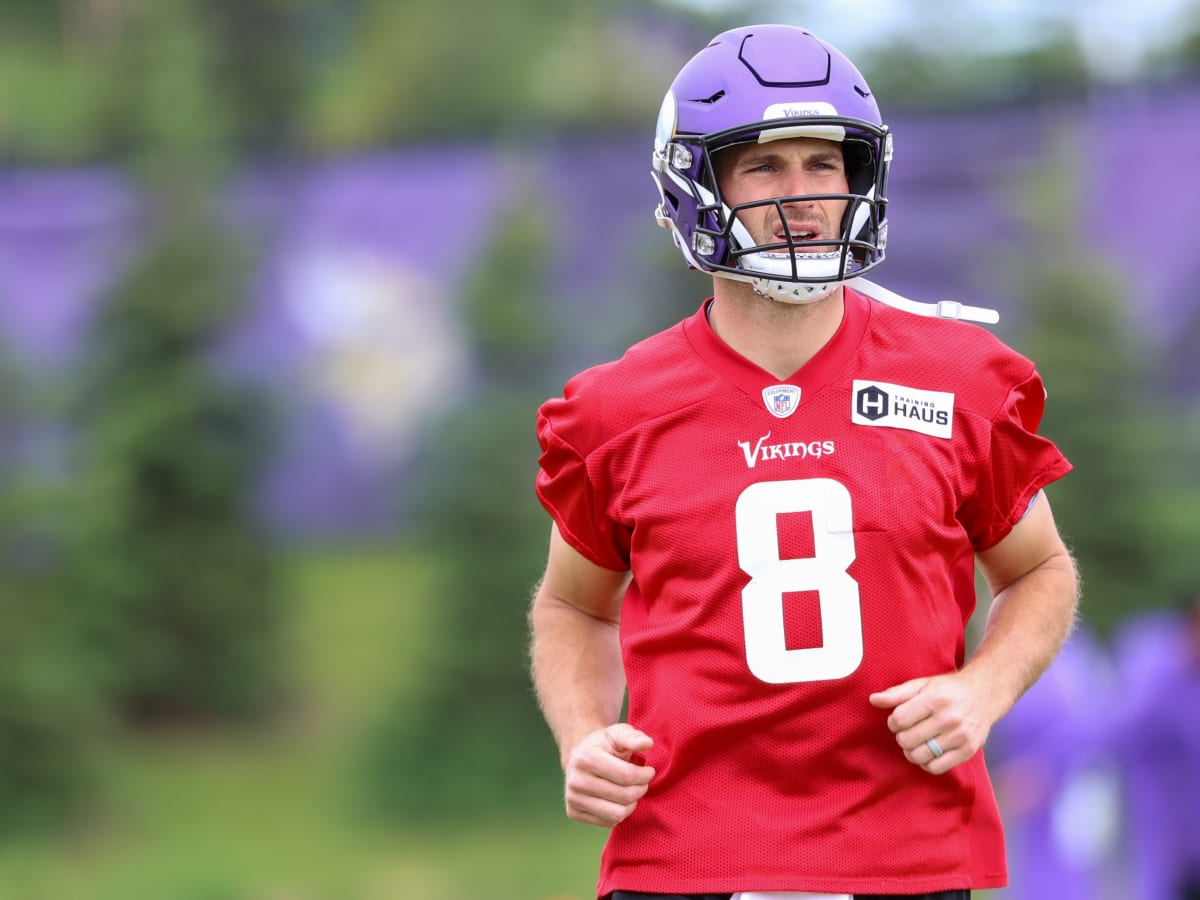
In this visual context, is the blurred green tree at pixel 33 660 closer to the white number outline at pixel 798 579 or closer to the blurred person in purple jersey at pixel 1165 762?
the blurred person in purple jersey at pixel 1165 762

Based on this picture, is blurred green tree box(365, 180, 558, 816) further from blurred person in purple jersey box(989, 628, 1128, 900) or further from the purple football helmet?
the purple football helmet

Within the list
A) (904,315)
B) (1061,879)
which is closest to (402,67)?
(1061,879)

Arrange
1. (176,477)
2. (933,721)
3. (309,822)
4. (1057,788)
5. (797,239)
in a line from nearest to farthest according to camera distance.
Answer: (933,721), (797,239), (1057,788), (309,822), (176,477)

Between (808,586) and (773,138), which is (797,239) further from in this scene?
(808,586)

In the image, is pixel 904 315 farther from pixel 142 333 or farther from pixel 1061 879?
pixel 142 333

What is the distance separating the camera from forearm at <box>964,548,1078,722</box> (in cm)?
258

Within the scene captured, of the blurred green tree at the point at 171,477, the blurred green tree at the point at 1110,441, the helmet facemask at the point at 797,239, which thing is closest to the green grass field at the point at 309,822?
the blurred green tree at the point at 171,477

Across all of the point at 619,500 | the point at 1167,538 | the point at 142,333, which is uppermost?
the point at 142,333

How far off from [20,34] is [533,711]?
6.18 m

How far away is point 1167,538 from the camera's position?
995 cm

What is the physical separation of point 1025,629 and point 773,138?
2.81 feet

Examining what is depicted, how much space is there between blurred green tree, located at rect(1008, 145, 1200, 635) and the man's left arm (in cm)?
724

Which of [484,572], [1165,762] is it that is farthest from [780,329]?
[484,572]

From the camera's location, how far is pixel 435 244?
36.8 feet
